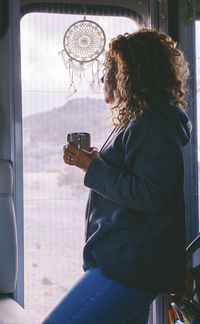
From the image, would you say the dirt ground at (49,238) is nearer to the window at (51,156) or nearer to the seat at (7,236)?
the window at (51,156)

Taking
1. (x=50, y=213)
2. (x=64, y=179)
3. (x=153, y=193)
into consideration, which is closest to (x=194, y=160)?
(x=64, y=179)

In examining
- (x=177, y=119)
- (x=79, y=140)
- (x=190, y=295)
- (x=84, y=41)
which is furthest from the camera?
(x=84, y=41)

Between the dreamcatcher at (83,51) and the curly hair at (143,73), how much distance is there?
2.73 feet

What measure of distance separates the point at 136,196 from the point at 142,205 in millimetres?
34

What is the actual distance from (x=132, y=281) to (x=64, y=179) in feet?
3.49

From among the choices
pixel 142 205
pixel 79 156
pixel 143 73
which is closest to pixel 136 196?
pixel 142 205

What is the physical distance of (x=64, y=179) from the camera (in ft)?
6.89

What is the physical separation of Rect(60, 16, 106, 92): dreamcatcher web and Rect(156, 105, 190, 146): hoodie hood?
988mm

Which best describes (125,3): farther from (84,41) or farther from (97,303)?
(97,303)

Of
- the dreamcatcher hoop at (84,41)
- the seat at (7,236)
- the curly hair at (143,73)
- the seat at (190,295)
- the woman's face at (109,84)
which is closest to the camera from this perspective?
the curly hair at (143,73)

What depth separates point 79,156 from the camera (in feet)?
4.05

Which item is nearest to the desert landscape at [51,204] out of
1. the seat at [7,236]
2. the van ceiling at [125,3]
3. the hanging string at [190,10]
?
the seat at [7,236]

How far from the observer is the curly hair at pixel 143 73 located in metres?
1.18

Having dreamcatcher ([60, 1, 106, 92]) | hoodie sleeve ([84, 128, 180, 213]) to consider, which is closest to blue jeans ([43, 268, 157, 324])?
hoodie sleeve ([84, 128, 180, 213])
